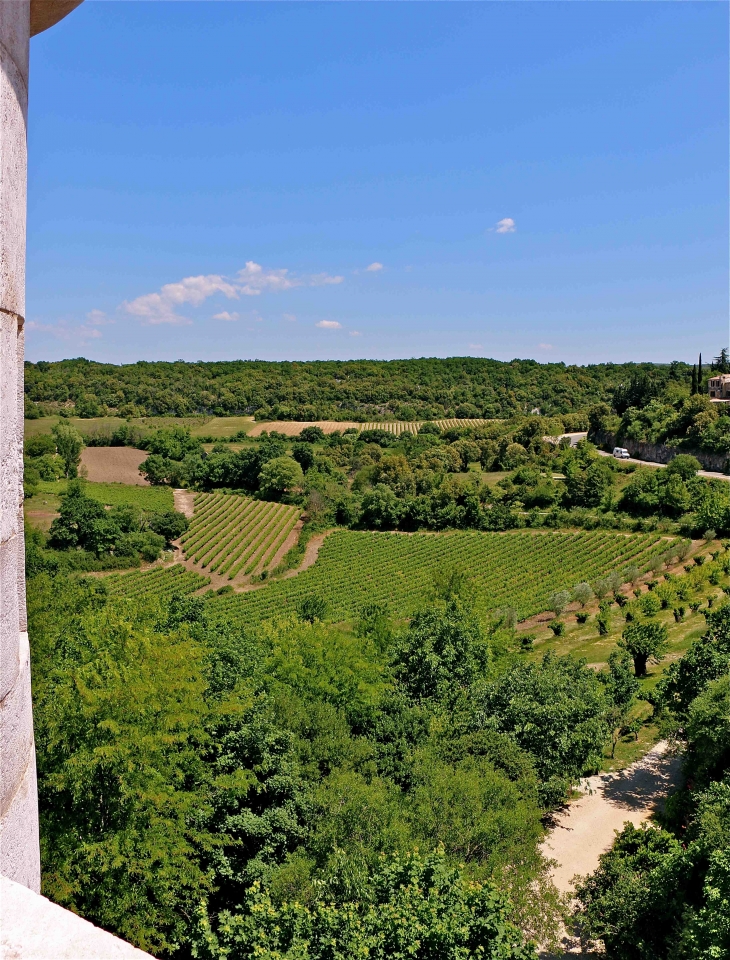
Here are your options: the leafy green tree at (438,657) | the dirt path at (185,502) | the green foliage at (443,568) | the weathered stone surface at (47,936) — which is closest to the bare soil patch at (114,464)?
the dirt path at (185,502)

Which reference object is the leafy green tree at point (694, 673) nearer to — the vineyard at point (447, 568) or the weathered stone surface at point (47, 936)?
the weathered stone surface at point (47, 936)

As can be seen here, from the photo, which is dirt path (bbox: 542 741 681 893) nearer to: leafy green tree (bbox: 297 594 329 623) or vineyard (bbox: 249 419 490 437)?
leafy green tree (bbox: 297 594 329 623)

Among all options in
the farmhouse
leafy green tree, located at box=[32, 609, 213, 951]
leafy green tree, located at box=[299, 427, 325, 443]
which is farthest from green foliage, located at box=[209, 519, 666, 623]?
leafy green tree, located at box=[299, 427, 325, 443]

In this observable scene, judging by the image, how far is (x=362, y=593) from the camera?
162 ft

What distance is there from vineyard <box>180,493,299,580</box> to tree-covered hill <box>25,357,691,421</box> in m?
55.8

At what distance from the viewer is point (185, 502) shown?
7500 cm

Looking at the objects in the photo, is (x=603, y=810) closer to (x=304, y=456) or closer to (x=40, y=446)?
(x=40, y=446)

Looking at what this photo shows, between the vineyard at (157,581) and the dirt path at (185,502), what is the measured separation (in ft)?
45.9

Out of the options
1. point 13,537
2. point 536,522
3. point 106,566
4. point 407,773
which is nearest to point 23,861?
point 13,537

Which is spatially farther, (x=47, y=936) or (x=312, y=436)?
(x=312, y=436)

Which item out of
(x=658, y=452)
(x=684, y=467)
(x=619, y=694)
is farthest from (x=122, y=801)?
(x=658, y=452)

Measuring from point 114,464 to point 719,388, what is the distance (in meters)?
70.2

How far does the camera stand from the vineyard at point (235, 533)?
5847 cm

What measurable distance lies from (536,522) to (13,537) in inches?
2433
